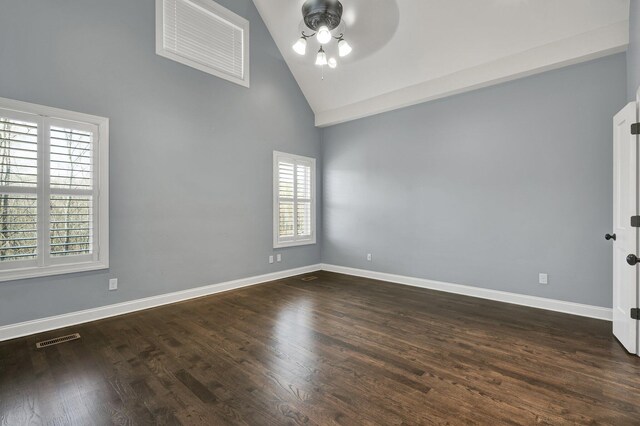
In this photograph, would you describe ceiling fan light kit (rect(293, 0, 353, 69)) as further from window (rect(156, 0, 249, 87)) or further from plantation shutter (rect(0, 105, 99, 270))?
plantation shutter (rect(0, 105, 99, 270))

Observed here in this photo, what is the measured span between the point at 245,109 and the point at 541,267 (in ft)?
15.8

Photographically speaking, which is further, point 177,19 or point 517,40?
point 177,19

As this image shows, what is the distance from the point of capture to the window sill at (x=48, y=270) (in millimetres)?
2824

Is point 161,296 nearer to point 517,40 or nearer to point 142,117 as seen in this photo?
point 142,117

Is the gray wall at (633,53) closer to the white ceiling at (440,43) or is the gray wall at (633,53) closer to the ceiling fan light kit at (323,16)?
the white ceiling at (440,43)

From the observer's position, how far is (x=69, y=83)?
124 inches

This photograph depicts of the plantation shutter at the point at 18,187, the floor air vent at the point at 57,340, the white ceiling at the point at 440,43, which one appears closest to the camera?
the floor air vent at the point at 57,340

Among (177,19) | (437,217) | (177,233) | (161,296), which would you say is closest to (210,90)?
(177,19)

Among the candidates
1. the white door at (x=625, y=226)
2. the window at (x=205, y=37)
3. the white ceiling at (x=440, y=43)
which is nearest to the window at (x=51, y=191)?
the window at (x=205, y=37)

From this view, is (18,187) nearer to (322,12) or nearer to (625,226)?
(322,12)

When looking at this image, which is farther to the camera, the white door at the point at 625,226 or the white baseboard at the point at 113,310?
the white baseboard at the point at 113,310

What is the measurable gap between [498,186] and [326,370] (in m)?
3.39

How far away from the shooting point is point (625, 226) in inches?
103

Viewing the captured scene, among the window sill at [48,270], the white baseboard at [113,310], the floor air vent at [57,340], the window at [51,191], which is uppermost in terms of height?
the window at [51,191]
